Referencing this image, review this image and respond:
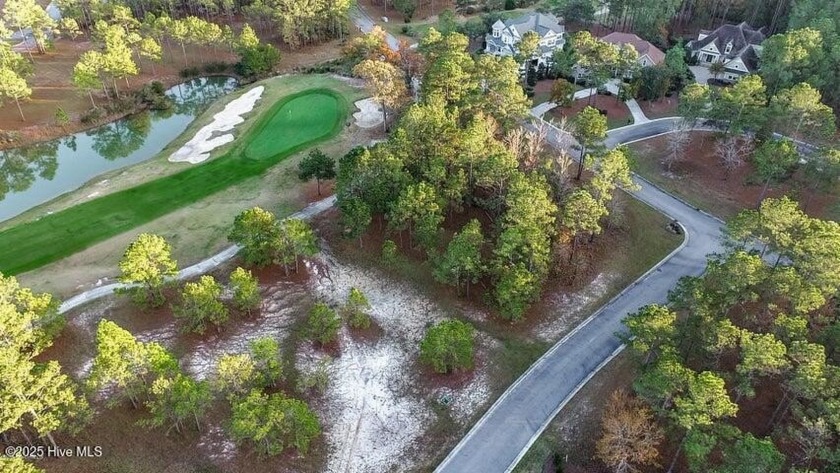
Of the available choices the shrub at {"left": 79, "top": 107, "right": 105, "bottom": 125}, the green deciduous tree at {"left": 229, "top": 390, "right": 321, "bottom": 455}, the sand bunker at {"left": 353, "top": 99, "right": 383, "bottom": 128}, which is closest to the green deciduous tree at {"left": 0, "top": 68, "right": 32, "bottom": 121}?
the shrub at {"left": 79, "top": 107, "right": 105, "bottom": 125}

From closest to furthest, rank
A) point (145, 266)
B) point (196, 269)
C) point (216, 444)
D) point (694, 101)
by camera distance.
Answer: point (216, 444) → point (145, 266) → point (196, 269) → point (694, 101)

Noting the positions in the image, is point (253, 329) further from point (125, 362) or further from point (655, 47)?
point (655, 47)

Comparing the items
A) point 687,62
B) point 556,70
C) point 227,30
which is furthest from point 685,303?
point 227,30

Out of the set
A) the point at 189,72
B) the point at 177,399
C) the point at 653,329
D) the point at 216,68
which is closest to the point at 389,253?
the point at 177,399

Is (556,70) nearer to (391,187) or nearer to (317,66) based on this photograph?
(317,66)

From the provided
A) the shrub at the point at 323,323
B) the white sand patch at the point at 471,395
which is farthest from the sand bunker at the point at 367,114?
the white sand patch at the point at 471,395

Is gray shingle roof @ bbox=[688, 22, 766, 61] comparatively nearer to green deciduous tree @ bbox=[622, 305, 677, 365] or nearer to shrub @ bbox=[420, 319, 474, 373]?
green deciduous tree @ bbox=[622, 305, 677, 365]

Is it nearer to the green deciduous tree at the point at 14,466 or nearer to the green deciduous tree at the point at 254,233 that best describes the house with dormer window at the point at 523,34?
the green deciduous tree at the point at 254,233
